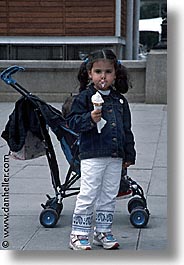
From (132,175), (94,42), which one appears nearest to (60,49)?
(94,42)

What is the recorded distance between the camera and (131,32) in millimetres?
22875

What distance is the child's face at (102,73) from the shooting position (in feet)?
17.2

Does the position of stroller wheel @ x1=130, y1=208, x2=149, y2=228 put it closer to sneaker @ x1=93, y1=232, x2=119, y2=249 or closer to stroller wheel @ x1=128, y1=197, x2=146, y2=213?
stroller wheel @ x1=128, y1=197, x2=146, y2=213

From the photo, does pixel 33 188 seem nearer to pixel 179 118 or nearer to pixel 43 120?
pixel 43 120

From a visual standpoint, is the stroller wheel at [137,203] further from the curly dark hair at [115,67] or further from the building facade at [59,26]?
the building facade at [59,26]

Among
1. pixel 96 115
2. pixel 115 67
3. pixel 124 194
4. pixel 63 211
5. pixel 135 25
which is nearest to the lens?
pixel 96 115

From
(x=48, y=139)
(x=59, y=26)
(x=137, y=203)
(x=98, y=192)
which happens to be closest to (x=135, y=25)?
(x=59, y=26)

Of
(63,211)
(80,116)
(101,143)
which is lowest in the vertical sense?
(63,211)

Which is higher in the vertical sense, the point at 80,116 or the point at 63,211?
the point at 80,116

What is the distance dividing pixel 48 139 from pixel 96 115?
119 cm

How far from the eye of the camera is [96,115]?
502cm

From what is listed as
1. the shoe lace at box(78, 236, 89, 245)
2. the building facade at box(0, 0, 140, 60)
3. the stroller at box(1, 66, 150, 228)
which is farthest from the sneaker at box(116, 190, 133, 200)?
the building facade at box(0, 0, 140, 60)

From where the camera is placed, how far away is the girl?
5242mm

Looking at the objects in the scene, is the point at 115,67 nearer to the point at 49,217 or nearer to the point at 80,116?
the point at 80,116
